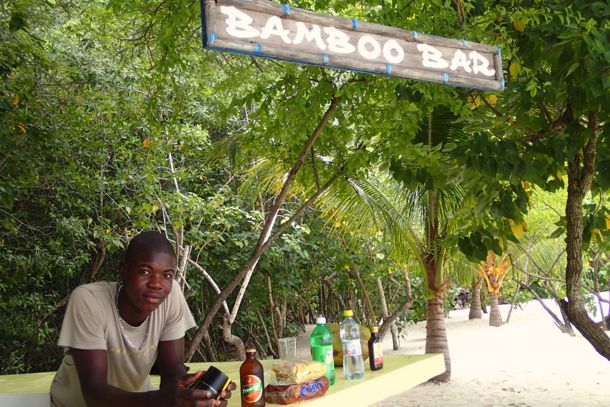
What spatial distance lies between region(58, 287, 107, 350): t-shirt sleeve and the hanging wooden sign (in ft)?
2.99

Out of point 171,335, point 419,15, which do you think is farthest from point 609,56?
point 171,335

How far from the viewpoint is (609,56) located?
97.6 inches

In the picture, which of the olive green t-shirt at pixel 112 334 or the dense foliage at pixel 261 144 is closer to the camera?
the olive green t-shirt at pixel 112 334

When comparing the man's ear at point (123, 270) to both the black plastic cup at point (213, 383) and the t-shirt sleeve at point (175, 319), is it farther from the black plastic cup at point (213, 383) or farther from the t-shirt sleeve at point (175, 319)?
the black plastic cup at point (213, 383)

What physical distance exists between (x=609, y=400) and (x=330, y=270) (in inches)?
172

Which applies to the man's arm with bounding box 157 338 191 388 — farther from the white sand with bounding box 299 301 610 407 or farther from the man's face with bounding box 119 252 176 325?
the white sand with bounding box 299 301 610 407

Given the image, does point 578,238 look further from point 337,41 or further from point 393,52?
point 337,41

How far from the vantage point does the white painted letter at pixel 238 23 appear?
171 cm

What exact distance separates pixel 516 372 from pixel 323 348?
7.98 m

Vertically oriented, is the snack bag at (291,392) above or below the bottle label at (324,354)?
below

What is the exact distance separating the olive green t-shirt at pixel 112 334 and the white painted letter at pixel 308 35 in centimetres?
102

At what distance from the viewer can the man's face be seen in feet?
6.83

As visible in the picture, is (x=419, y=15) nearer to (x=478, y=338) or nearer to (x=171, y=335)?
(x=171, y=335)

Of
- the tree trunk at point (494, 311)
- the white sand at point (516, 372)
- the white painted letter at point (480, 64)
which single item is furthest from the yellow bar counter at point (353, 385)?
the tree trunk at point (494, 311)
